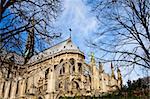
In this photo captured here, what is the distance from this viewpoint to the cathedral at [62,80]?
131 ft

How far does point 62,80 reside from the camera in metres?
42.8

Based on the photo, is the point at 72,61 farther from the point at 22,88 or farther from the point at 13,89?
the point at 13,89

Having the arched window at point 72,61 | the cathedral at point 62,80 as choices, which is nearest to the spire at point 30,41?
the cathedral at point 62,80

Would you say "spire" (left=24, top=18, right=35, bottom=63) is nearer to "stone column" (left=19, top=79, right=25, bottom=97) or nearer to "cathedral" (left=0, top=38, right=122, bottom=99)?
"cathedral" (left=0, top=38, right=122, bottom=99)

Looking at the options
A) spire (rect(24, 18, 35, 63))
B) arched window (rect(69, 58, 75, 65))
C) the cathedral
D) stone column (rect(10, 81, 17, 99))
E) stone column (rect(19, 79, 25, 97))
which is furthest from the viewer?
arched window (rect(69, 58, 75, 65))

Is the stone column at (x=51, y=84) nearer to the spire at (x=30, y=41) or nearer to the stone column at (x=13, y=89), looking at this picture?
the stone column at (x=13, y=89)

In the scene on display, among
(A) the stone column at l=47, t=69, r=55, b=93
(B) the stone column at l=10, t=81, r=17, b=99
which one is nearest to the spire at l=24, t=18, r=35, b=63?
(A) the stone column at l=47, t=69, r=55, b=93

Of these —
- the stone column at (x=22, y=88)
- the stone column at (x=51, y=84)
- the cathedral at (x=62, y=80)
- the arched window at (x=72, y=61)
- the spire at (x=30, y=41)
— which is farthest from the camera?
the arched window at (x=72, y=61)

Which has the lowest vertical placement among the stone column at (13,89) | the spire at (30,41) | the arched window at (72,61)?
the stone column at (13,89)

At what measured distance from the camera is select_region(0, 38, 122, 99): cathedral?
40.0m

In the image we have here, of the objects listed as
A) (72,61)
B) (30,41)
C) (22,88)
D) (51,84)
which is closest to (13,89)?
(22,88)

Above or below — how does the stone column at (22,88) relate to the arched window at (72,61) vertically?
below

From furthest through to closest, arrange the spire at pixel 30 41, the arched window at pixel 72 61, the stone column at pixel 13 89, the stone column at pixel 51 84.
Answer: the arched window at pixel 72 61, the stone column at pixel 13 89, the stone column at pixel 51 84, the spire at pixel 30 41

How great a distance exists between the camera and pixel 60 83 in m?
42.9
